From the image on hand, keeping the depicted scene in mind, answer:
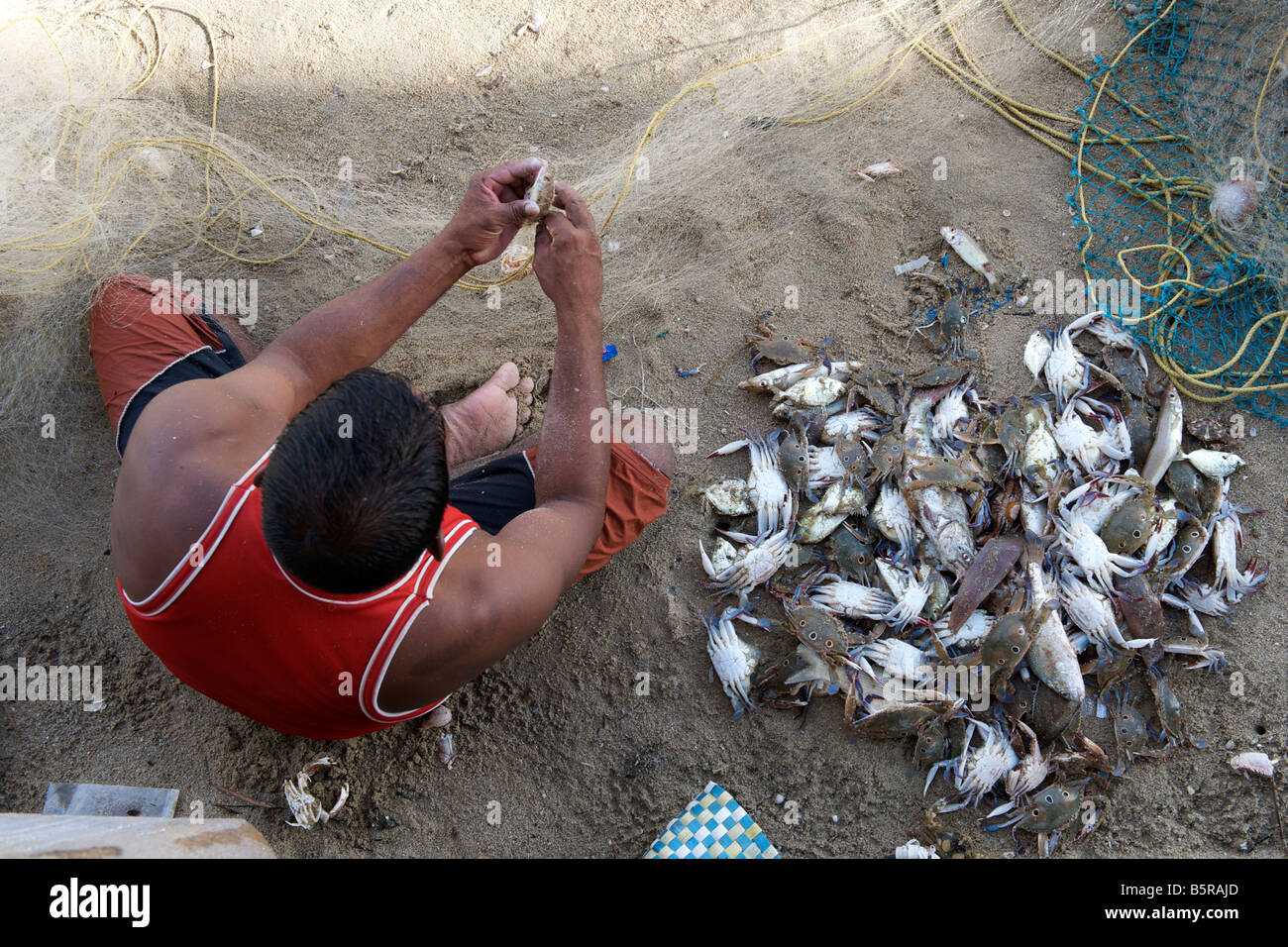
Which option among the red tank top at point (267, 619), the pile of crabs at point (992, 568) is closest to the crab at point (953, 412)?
the pile of crabs at point (992, 568)

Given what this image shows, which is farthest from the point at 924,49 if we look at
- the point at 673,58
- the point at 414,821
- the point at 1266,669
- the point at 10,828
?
the point at 10,828

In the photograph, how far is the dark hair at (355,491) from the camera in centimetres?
160

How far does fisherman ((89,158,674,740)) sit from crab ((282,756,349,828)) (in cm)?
41

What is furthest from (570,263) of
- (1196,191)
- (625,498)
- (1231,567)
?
(1196,191)

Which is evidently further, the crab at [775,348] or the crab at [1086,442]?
the crab at [775,348]

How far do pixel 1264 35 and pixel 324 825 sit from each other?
4547 millimetres

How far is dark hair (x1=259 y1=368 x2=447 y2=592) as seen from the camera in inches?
63.0

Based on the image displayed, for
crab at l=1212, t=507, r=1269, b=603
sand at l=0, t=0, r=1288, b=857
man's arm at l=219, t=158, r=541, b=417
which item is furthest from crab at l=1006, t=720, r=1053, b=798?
man's arm at l=219, t=158, r=541, b=417

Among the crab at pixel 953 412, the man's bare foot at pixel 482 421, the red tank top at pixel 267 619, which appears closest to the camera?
the red tank top at pixel 267 619

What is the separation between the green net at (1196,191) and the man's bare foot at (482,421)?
89.3 inches

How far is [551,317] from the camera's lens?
3.24m

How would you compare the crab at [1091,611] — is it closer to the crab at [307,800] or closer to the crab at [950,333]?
the crab at [950,333]

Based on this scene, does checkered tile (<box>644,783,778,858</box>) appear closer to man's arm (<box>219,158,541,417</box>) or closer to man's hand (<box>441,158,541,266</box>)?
man's arm (<box>219,158,541,417</box>)

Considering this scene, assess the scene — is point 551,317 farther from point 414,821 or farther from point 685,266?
point 414,821
